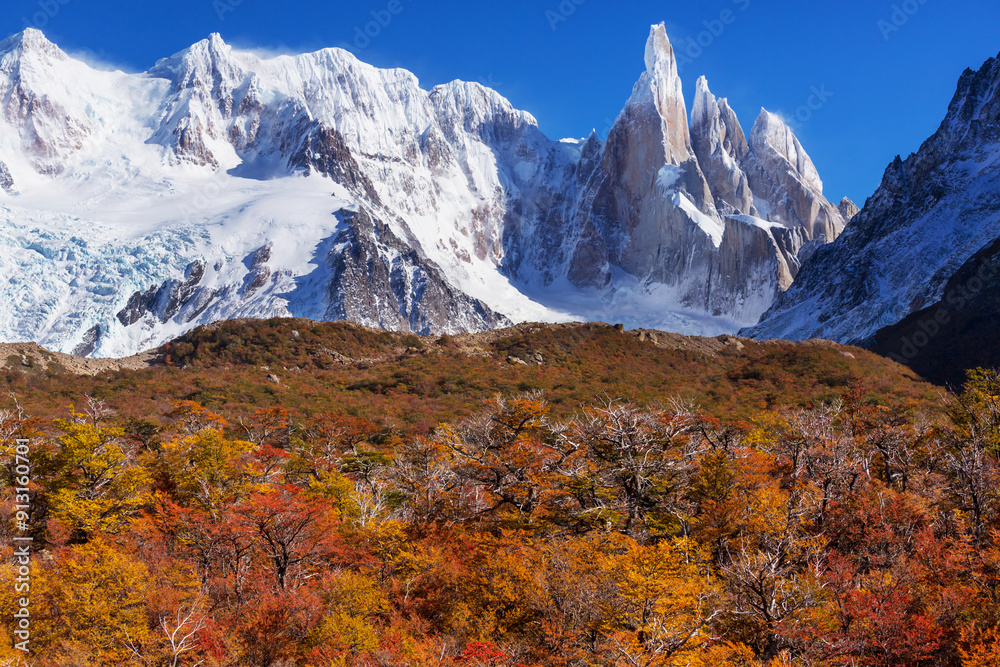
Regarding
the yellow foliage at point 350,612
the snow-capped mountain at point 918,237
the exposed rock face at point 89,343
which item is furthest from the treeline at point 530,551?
the exposed rock face at point 89,343

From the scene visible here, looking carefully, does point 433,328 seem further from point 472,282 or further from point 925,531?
point 925,531

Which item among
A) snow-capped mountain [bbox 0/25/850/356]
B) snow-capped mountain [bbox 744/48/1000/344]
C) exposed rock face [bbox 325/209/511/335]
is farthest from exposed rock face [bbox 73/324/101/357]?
snow-capped mountain [bbox 744/48/1000/344]

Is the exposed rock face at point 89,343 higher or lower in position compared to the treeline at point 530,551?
higher

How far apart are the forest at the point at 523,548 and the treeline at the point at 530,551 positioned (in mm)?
102

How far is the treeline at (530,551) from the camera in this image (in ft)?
61.4

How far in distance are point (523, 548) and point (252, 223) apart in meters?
131

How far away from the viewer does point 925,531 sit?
2495 cm

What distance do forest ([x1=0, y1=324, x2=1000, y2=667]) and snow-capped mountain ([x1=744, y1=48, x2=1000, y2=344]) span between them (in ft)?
217

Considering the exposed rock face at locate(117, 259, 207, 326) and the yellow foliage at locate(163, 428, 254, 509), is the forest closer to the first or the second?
the yellow foliage at locate(163, 428, 254, 509)

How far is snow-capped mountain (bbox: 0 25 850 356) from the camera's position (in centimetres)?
12000

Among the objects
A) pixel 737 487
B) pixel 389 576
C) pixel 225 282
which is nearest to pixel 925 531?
pixel 737 487

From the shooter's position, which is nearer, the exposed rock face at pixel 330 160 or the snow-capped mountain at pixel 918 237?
the snow-capped mountain at pixel 918 237

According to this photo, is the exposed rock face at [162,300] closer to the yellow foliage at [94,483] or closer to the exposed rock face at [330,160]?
the exposed rock face at [330,160]

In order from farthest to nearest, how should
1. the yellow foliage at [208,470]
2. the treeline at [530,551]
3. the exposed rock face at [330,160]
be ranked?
the exposed rock face at [330,160]
the yellow foliage at [208,470]
the treeline at [530,551]
